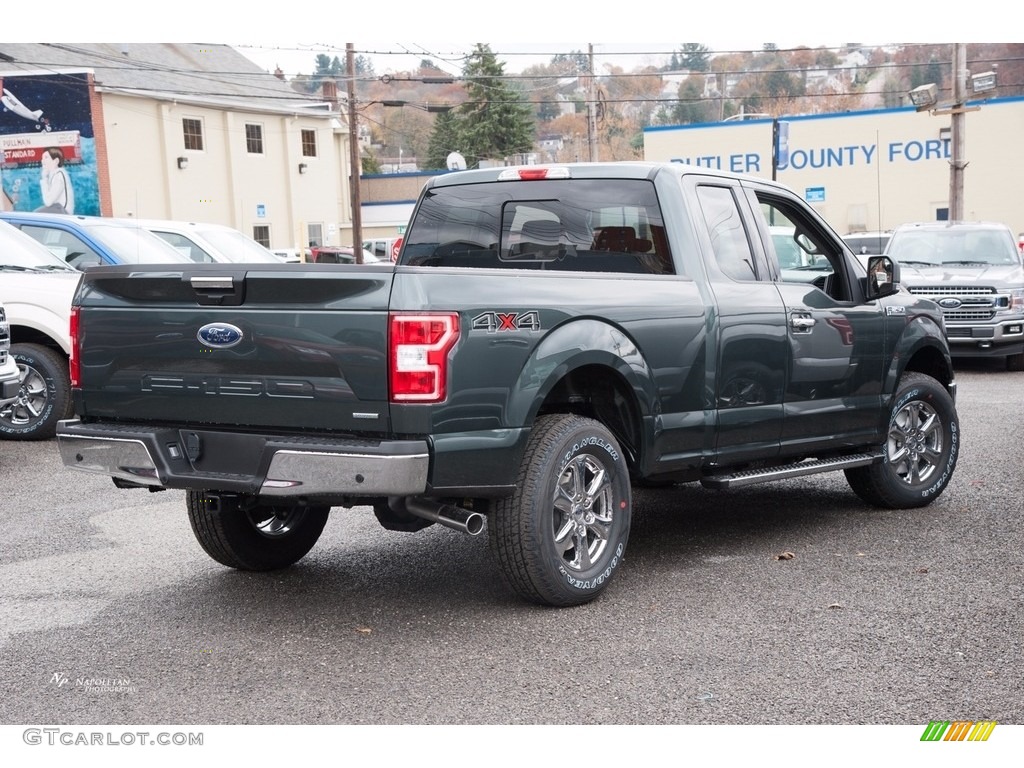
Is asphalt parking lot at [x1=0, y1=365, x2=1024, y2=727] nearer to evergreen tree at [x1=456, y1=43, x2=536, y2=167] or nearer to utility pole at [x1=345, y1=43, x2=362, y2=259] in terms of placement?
utility pole at [x1=345, y1=43, x2=362, y2=259]

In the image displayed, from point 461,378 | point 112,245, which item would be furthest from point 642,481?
point 112,245

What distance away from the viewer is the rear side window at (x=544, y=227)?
246 inches

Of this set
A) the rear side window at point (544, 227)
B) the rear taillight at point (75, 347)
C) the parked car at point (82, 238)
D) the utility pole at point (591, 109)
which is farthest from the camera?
the utility pole at point (591, 109)

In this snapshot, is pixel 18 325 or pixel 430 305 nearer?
pixel 430 305

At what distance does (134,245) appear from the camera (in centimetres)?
1244

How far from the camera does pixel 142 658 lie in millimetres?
4883

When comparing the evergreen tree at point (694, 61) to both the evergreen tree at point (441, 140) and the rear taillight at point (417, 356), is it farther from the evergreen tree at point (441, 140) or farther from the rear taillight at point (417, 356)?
the rear taillight at point (417, 356)

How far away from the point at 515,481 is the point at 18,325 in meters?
7.37

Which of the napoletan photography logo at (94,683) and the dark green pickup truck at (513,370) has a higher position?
the dark green pickup truck at (513,370)

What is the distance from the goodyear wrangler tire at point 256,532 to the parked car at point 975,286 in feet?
35.3

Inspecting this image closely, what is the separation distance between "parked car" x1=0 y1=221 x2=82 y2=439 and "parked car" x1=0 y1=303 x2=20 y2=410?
1.00 meters

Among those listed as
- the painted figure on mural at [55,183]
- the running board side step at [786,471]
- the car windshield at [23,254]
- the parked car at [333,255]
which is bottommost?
the parked car at [333,255]

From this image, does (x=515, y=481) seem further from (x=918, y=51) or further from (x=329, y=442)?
(x=918, y=51)
